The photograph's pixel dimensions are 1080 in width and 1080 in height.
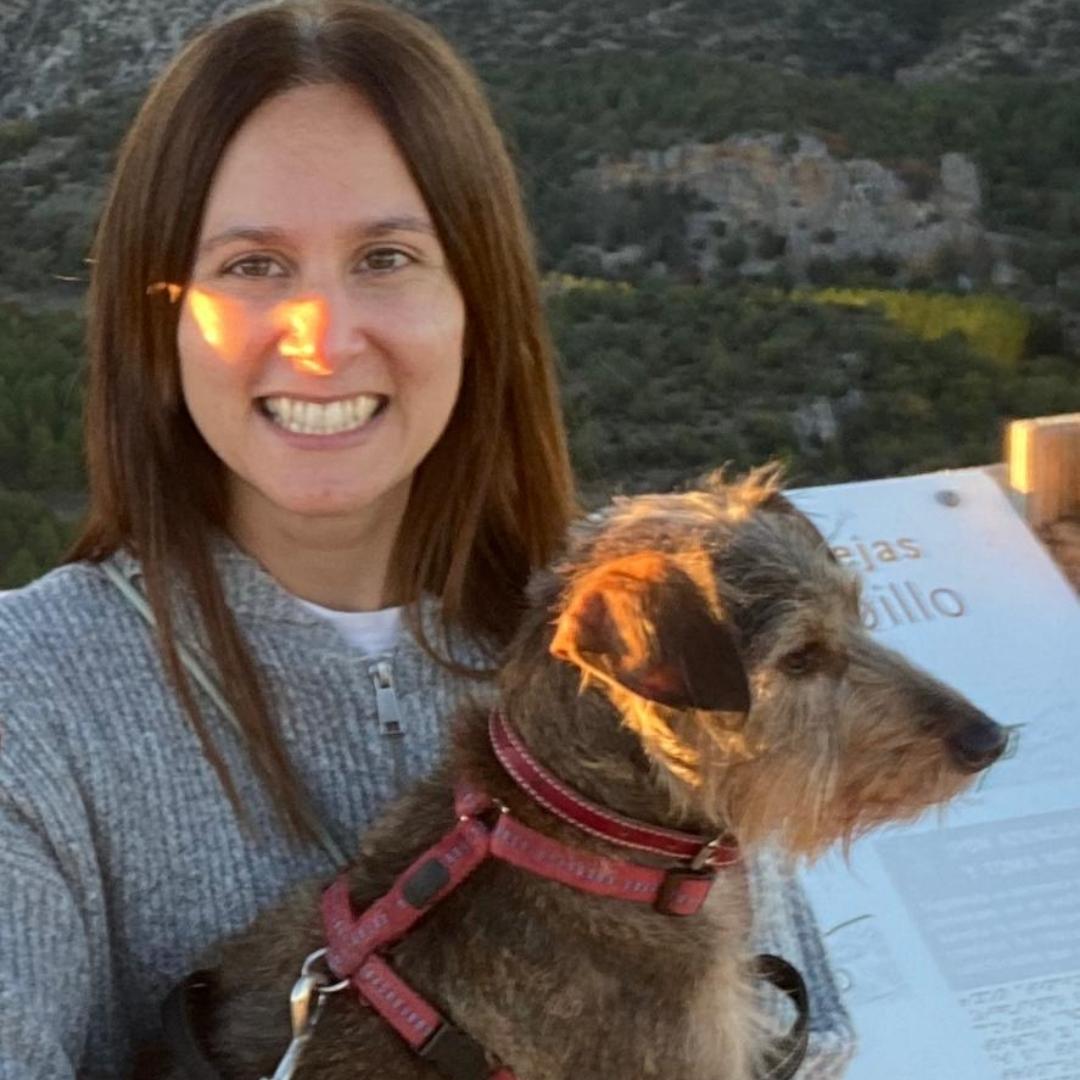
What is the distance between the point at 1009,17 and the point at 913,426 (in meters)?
11.7

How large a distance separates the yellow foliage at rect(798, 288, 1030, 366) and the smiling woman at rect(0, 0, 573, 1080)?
12.8 metres

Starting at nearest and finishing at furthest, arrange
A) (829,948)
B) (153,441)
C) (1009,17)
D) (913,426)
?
(153,441), (829,948), (913,426), (1009,17)

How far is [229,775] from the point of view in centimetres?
262

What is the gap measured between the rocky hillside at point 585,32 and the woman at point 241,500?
16755 millimetres

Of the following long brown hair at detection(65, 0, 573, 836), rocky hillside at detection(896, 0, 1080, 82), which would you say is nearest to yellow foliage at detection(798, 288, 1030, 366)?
rocky hillside at detection(896, 0, 1080, 82)

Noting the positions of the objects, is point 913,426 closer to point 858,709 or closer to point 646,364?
point 646,364

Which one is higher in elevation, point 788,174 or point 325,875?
point 325,875

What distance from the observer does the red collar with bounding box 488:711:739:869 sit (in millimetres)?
2389

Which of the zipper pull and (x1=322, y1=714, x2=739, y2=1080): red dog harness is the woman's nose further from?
(x1=322, y1=714, x2=739, y2=1080): red dog harness

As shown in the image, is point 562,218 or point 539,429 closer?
point 539,429

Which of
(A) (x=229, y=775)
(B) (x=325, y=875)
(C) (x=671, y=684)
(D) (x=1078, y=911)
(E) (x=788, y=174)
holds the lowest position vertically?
(E) (x=788, y=174)


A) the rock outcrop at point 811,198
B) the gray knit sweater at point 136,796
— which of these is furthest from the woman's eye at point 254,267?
the rock outcrop at point 811,198

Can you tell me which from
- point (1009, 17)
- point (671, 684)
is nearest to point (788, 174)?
point (1009, 17)

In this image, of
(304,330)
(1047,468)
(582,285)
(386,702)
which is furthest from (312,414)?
(582,285)
